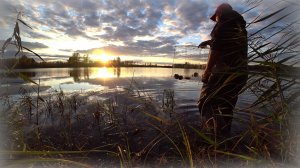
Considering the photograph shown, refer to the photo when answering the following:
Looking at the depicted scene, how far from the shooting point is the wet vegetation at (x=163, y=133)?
4.22ft

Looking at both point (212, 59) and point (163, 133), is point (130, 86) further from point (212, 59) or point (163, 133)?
point (163, 133)

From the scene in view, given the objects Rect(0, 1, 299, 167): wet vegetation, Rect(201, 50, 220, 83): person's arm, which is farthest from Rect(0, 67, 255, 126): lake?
Rect(0, 1, 299, 167): wet vegetation

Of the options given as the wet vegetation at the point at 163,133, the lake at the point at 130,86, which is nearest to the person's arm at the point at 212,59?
the lake at the point at 130,86

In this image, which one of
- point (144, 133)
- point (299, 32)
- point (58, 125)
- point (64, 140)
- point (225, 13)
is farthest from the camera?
point (58, 125)

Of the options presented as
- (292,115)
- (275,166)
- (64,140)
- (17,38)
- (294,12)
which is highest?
(294,12)

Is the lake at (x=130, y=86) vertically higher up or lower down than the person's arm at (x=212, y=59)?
lower down

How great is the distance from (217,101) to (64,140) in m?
2.52

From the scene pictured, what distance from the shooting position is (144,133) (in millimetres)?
3805

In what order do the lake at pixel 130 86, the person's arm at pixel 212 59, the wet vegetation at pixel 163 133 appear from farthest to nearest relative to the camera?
the lake at pixel 130 86
the person's arm at pixel 212 59
the wet vegetation at pixel 163 133

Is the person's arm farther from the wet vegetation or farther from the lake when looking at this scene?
the wet vegetation

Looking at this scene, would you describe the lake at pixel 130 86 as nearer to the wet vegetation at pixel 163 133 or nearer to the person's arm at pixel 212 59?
the person's arm at pixel 212 59

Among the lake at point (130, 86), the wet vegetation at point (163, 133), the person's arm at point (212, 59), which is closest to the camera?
the wet vegetation at point (163, 133)

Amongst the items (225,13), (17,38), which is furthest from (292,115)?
(17,38)

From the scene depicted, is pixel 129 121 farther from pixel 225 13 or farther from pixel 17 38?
pixel 17 38
